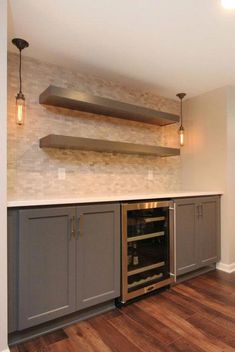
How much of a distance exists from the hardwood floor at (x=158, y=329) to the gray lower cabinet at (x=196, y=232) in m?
0.41

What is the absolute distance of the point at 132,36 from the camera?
207cm

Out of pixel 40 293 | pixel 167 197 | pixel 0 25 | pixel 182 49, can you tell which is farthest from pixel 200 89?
pixel 40 293

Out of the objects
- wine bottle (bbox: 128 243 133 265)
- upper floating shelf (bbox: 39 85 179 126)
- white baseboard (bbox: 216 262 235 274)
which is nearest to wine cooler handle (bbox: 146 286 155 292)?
wine bottle (bbox: 128 243 133 265)

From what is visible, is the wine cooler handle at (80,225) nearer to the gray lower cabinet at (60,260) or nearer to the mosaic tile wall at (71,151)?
the gray lower cabinet at (60,260)

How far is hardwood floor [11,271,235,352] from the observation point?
5.54ft

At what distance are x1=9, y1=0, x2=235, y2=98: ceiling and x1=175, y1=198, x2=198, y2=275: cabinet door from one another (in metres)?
1.50

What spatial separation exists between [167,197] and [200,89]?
170 centimetres

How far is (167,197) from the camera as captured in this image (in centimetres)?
255

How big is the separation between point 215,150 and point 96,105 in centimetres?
180

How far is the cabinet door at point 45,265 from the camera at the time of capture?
170cm

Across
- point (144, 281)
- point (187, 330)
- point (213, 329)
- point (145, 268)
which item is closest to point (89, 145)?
point (145, 268)

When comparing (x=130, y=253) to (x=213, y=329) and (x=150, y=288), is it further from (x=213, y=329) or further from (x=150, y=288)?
(x=213, y=329)

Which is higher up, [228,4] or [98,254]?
[228,4]

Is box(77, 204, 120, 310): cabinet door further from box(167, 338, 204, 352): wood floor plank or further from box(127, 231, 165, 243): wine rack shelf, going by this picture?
box(167, 338, 204, 352): wood floor plank
